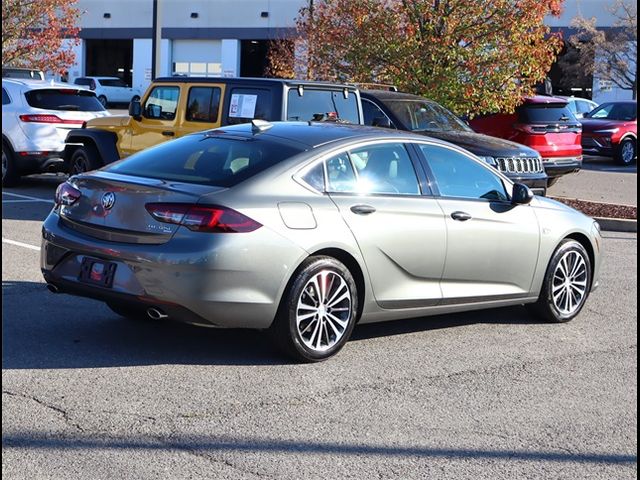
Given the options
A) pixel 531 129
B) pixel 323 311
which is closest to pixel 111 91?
pixel 531 129

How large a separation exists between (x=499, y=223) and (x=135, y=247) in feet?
9.40

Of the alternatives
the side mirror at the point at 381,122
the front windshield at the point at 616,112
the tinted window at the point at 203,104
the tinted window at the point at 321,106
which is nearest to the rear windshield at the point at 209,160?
the tinted window at the point at 321,106

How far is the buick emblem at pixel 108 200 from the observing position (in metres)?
6.54

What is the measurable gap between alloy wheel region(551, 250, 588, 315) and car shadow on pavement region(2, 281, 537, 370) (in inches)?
12.4

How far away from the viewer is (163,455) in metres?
4.81

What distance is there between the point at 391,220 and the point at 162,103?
22.5 feet

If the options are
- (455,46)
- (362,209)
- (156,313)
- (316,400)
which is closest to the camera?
(316,400)

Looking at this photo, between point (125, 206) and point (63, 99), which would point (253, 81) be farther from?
point (125, 206)

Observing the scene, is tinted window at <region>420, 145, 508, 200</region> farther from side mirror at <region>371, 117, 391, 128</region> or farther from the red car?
the red car

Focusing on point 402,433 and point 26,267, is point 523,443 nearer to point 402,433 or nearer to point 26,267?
point 402,433

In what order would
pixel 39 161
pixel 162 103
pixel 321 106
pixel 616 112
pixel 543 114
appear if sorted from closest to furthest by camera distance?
pixel 321 106 → pixel 162 103 → pixel 39 161 → pixel 543 114 → pixel 616 112

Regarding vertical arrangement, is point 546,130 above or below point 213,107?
below

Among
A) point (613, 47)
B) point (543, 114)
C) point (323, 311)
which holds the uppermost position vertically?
point (613, 47)

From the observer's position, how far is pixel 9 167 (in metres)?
16.0
